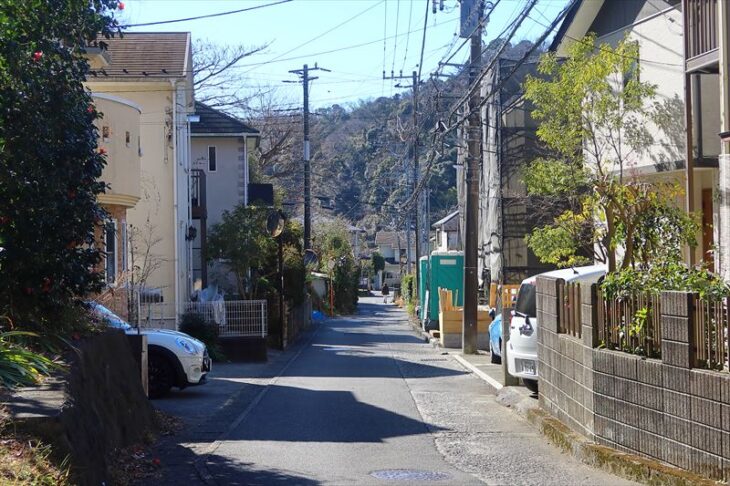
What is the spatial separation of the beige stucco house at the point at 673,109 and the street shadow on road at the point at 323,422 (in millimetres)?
6721

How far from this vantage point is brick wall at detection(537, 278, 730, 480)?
7.51 m

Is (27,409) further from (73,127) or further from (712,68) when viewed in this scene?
(712,68)

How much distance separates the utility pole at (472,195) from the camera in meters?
23.7

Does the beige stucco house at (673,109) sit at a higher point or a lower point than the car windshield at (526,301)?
higher

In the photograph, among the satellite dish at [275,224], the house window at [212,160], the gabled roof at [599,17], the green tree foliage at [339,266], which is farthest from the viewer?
the green tree foliage at [339,266]

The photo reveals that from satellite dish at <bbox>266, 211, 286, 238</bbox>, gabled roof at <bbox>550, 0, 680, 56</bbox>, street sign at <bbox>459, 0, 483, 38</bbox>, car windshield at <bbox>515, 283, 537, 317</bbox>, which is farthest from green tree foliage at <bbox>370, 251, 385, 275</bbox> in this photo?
car windshield at <bbox>515, 283, 537, 317</bbox>

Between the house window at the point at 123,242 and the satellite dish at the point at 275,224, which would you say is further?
the satellite dish at the point at 275,224

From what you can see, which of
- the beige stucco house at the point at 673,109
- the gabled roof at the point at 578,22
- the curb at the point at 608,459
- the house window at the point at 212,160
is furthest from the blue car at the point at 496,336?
the house window at the point at 212,160

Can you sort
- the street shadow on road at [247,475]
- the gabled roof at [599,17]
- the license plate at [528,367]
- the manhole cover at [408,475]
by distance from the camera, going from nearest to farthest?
the street shadow on road at [247,475]
the manhole cover at [408,475]
the license plate at [528,367]
the gabled roof at [599,17]

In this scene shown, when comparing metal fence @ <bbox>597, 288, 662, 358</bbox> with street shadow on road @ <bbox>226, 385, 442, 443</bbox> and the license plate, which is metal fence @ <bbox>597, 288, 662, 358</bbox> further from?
the license plate

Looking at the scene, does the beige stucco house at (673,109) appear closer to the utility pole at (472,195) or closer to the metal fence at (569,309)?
the utility pole at (472,195)

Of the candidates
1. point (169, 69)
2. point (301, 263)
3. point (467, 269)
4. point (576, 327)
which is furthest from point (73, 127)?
point (301, 263)

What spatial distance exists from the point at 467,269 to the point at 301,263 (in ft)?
37.4

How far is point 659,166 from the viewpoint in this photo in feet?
59.8
